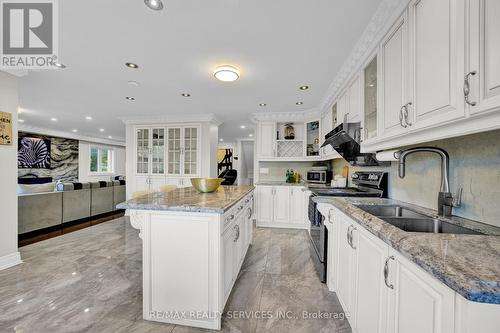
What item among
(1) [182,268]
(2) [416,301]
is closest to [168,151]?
(1) [182,268]

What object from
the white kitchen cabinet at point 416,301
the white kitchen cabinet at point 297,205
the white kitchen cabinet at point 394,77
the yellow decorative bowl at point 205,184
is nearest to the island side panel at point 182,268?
the yellow decorative bowl at point 205,184

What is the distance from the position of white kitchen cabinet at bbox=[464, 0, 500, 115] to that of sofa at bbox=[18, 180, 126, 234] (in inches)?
208

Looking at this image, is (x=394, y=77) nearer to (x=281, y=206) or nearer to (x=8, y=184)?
(x=281, y=206)

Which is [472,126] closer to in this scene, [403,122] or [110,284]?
[403,122]

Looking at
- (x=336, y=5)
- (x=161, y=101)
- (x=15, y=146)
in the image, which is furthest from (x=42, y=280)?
(x=336, y=5)

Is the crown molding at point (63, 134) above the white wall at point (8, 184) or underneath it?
above

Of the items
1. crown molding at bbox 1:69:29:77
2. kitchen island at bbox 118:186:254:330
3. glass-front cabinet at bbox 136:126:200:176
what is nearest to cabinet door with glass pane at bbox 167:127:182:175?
glass-front cabinet at bbox 136:126:200:176

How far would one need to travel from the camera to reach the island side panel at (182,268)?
147cm

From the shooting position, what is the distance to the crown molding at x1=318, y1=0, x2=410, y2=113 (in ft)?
4.55

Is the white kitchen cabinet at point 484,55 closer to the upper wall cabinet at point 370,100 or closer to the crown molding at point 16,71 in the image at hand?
the upper wall cabinet at point 370,100

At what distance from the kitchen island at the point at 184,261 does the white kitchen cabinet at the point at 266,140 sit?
9.70 feet

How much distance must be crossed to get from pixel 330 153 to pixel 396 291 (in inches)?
104

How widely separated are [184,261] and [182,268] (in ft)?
0.19

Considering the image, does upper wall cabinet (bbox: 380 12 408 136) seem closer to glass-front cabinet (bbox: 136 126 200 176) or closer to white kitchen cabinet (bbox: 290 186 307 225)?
white kitchen cabinet (bbox: 290 186 307 225)
